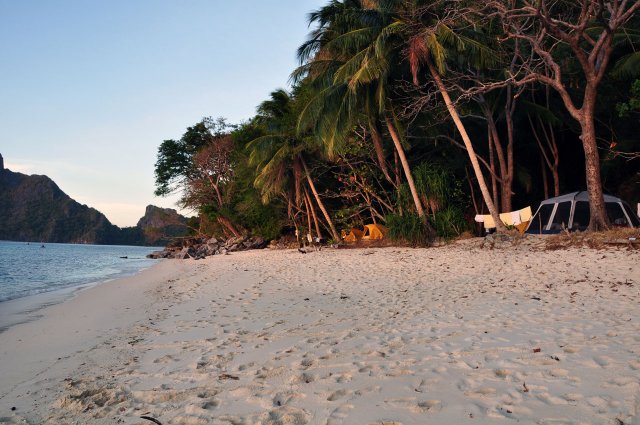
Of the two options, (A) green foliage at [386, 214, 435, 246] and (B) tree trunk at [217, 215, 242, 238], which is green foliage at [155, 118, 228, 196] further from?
(A) green foliage at [386, 214, 435, 246]

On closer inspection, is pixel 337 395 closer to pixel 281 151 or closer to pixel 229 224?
pixel 281 151

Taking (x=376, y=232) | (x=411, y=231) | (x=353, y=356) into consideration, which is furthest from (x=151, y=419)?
(x=376, y=232)

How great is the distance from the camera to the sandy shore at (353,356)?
260 cm

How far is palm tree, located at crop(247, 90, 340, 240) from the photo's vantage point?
20203mm

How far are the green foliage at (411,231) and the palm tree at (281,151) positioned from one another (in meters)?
5.17

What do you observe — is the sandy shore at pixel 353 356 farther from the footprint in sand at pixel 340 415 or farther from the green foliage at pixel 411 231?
the green foliage at pixel 411 231

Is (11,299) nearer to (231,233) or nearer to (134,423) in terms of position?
(134,423)

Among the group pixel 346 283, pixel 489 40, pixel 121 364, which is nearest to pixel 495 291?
pixel 346 283

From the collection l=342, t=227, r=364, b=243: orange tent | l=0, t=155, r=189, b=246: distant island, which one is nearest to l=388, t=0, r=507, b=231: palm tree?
l=342, t=227, r=364, b=243: orange tent

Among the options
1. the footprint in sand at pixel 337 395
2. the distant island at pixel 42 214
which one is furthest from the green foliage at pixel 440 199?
the distant island at pixel 42 214

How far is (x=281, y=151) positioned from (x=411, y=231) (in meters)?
8.20

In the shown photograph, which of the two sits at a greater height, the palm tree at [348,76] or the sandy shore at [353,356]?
the palm tree at [348,76]

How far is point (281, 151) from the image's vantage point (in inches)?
780

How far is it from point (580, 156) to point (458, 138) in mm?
6949
